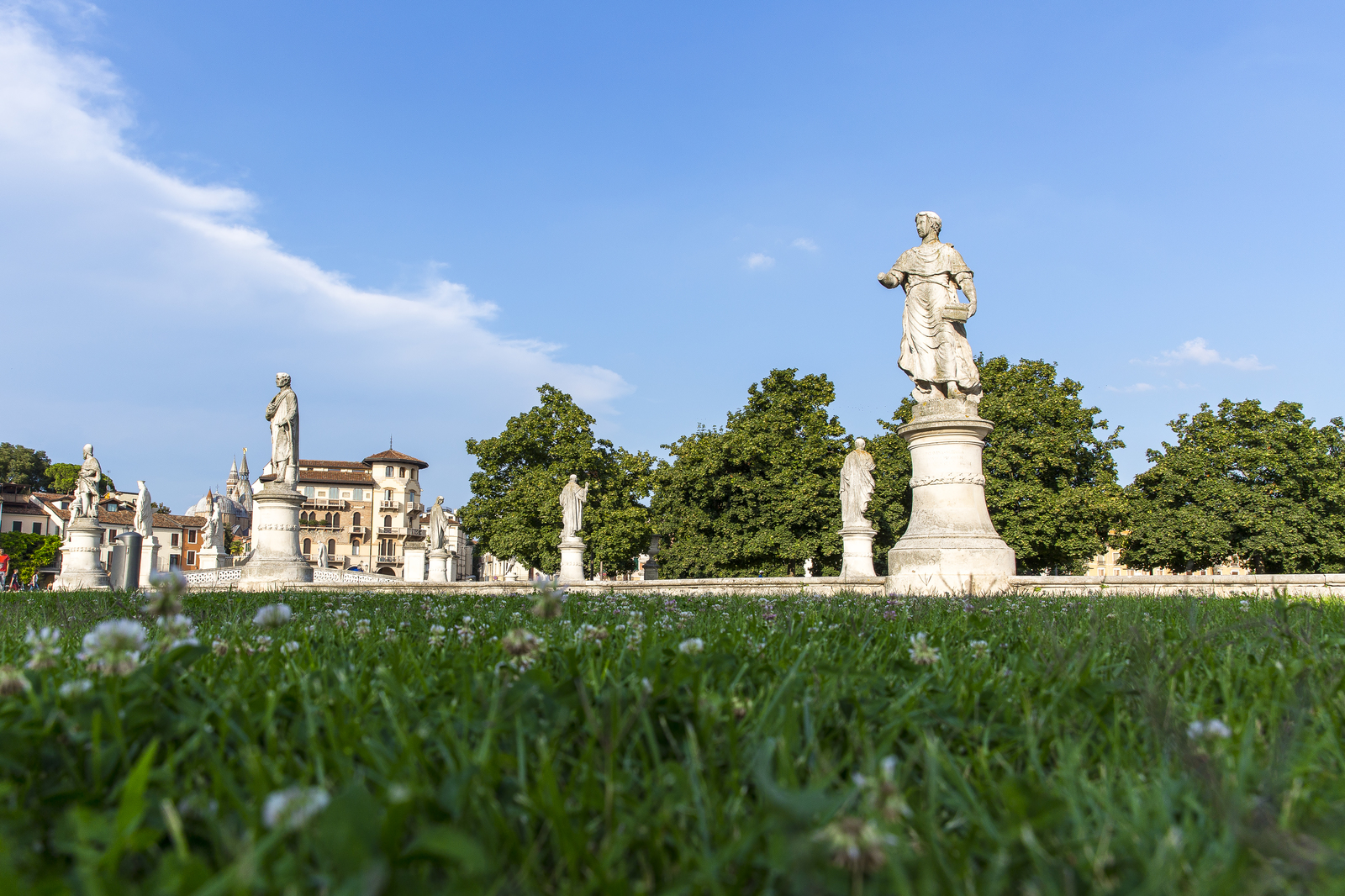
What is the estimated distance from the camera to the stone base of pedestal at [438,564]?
4419 cm

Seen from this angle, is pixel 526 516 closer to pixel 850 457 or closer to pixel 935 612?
pixel 850 457

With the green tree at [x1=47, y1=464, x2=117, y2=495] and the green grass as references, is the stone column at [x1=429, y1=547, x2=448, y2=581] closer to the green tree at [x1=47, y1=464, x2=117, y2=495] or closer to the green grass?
the green grass

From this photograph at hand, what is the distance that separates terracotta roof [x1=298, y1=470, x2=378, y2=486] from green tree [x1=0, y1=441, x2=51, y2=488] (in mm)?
28538

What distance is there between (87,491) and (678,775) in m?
35.2

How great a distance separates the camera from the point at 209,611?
5918 mm

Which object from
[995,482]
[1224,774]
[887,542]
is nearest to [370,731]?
[1224,774]

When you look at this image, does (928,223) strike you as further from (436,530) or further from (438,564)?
(436,530)

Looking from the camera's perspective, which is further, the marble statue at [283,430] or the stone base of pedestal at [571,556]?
the stone base of pedestal at [571,556]

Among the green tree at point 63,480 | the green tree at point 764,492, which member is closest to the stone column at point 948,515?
the green tree at point 764,492

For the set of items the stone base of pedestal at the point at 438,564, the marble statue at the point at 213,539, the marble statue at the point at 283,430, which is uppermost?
the marble statue at the point at 283,430

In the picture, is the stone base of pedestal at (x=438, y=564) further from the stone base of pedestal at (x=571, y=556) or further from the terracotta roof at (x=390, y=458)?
the terracotta roof at (x=390, y=458)

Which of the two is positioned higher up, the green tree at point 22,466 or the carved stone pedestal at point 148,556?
the green tree at point 22,466

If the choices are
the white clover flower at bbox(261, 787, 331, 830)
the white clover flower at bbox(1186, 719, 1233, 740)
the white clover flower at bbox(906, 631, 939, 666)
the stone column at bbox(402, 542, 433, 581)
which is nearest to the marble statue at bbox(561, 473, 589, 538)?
the stone column at bbox(402, 542, 433, 581)

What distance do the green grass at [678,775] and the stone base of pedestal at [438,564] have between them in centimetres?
4324
